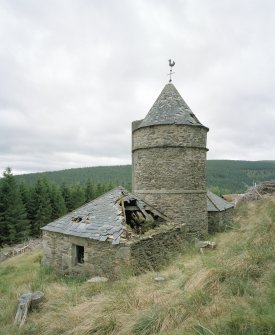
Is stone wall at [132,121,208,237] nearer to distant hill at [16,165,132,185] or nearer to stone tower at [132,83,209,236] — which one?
stone tower at [132,83,209,236]

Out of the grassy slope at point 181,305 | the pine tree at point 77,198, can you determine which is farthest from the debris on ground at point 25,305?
the pine tree at point 77,198

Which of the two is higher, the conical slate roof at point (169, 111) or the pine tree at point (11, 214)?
the conical slate roof at point (169, 111)

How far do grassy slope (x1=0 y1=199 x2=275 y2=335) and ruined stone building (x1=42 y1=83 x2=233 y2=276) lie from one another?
9.05ft

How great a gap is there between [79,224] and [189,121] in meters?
7.31

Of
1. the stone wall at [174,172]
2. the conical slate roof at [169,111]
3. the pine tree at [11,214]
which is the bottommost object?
the pine tree at [11,214]

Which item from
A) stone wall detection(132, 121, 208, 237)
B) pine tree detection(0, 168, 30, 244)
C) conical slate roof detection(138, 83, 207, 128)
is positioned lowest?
pine tree detection(0, 168, 30, 244)

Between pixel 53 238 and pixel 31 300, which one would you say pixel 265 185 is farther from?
pixel 31 300

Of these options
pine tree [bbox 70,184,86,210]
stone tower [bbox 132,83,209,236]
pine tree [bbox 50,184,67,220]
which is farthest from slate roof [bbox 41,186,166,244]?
pine tree [bbox 70,184,86,210]

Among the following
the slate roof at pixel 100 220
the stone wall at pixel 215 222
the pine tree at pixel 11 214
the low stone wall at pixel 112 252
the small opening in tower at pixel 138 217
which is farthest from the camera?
the pine tree at pixel 11 214

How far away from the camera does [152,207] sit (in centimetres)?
1243

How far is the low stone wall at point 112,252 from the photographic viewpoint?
885 cm

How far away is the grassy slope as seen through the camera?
364 centimetres

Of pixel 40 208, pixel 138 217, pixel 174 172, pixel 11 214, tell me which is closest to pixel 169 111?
pixel 174 172

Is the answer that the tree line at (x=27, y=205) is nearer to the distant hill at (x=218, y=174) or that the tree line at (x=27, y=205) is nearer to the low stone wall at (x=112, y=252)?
the low stone wall at (x=112, y=252)
